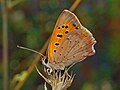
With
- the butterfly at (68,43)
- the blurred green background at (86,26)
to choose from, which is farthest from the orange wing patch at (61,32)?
the blurred green background at (86,26)

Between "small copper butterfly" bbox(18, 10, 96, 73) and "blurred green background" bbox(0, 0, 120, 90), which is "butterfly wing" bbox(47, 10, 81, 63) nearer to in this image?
"small copper butterfly" bbox(18, 10, 96, 73)

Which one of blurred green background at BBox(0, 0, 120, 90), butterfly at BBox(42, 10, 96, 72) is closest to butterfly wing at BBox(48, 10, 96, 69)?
butterfly at BBox(42, 10, 96, 72)

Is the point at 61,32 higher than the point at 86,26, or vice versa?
the point at 61,32

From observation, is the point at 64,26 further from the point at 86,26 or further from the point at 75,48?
the point at 86,26

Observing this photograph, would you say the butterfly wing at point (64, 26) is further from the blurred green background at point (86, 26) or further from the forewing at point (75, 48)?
the blurred green background at point (86, 26)

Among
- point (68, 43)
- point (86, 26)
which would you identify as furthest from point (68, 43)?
point (86, 26)

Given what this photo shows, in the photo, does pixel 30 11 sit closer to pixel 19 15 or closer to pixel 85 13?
pixel 19 15
